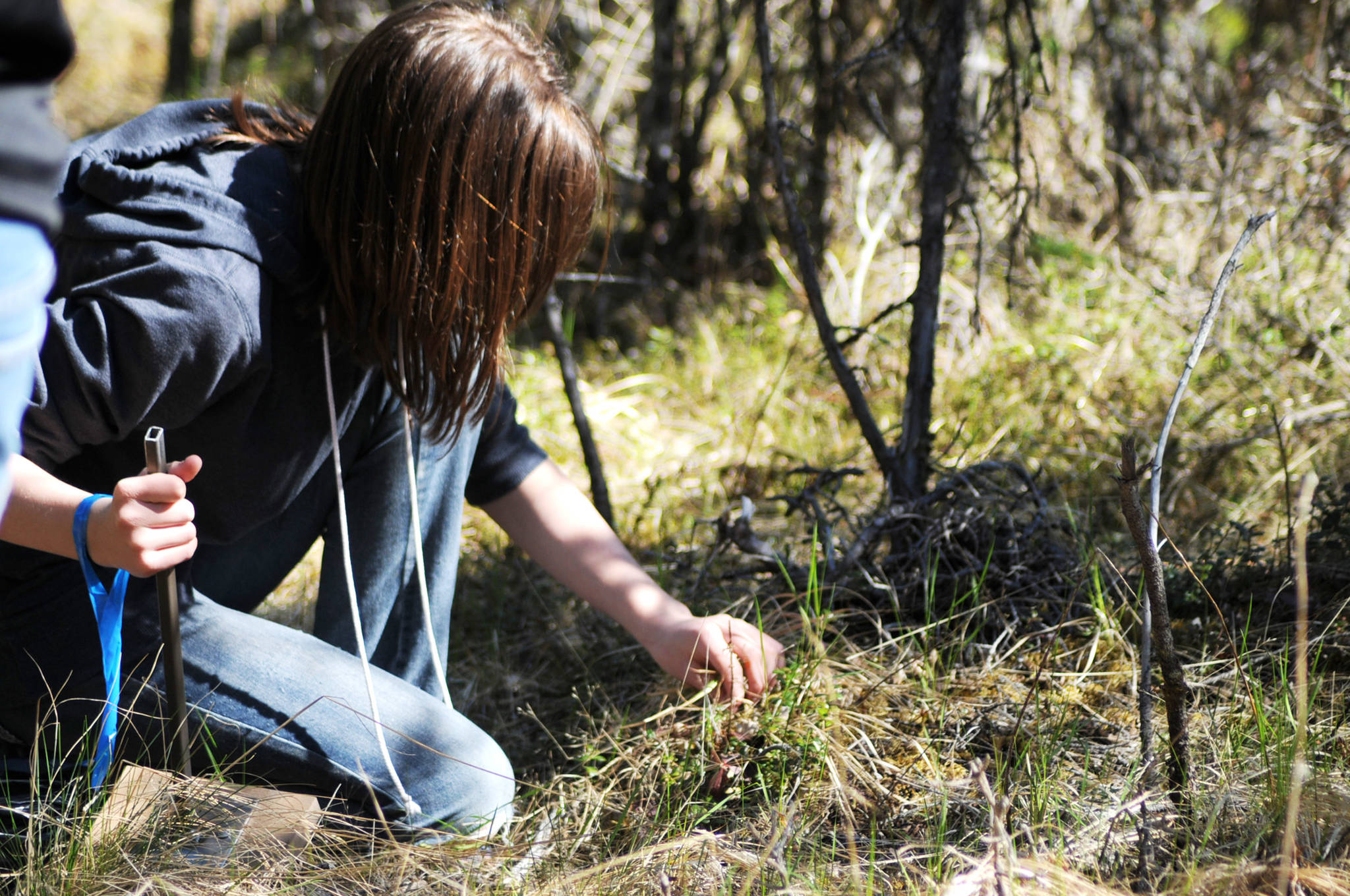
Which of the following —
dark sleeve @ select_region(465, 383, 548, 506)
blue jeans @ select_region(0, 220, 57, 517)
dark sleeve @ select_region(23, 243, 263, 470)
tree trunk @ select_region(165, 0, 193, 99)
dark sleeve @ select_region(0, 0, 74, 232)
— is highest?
tree trunk @ select_region(165, 0, 193, 99)

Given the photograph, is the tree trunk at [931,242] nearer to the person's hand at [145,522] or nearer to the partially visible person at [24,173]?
the person's hand at [145,522]

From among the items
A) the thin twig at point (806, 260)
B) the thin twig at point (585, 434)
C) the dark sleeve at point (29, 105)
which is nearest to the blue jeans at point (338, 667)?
the thin twig at point (585, 434)

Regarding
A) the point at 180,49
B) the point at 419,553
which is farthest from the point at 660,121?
the point at 180,49

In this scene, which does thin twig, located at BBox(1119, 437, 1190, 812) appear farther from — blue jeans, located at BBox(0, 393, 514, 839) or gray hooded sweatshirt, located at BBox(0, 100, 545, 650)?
gray hooded sweatshirt, located at BBox(0, 100, 545, 650)

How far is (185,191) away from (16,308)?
2.10 ft

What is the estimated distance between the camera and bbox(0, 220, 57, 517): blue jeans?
1.96ft

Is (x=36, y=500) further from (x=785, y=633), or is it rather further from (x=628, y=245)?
(x=628, y=245)

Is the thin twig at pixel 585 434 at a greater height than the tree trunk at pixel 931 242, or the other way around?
the tree trunk at pixel 931 242

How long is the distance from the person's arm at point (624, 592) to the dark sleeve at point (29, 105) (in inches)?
38.6

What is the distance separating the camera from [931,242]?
1832 mm

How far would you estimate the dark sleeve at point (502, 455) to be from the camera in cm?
162

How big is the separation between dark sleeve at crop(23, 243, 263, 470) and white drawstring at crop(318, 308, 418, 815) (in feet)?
0.56

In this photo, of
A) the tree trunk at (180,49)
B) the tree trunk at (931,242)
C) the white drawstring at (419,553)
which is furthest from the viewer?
the tree trunk at (180,49)

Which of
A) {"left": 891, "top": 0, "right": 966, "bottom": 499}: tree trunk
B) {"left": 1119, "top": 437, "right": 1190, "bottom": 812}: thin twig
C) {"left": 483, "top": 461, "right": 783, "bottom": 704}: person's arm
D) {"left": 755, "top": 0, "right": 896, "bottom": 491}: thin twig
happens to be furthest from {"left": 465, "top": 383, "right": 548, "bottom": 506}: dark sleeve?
{"left": 1119, "top": 437, "right": 1190, "bottom": 812}: thin twig
